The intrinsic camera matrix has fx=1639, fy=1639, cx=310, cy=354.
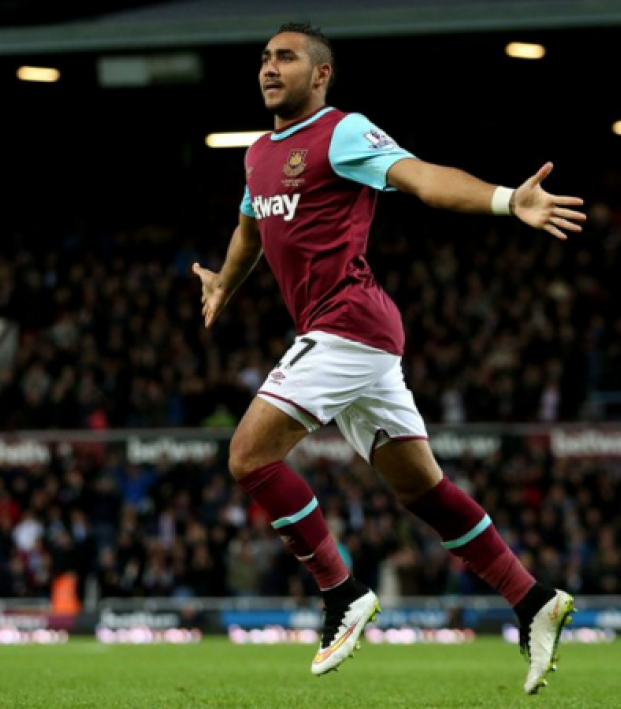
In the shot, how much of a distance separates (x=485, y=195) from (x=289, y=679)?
4466 millimetres

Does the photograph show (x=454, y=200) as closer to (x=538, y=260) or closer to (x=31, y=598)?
(x=31, y=598)

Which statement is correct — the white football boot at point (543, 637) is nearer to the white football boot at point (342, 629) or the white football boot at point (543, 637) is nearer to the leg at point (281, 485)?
the white football boot at point (342, 629)

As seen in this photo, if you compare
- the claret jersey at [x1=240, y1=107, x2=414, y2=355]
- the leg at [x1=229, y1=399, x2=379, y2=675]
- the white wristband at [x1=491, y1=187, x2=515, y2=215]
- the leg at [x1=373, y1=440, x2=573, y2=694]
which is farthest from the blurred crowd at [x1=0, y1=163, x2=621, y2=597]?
the white wristband at [x1=491, y1=187, x2=515, y2=215]

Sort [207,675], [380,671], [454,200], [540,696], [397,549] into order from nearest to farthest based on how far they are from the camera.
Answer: [454,200] < [540,696] < [207,675] < [380,671] < [397,549]

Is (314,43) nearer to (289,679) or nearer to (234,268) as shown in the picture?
(234,268)

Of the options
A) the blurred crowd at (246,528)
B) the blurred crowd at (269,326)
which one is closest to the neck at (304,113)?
the blurred crowd at (246,528)

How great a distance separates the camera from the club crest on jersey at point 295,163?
6504 millimetres

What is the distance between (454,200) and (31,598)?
15027mm

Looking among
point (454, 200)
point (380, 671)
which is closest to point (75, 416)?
point (380, 671)

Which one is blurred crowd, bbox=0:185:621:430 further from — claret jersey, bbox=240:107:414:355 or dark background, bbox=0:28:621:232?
claret jersey, bbox=240:107:414:355

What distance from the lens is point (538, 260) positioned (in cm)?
2394

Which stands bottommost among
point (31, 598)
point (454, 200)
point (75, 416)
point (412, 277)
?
point (31, 598)

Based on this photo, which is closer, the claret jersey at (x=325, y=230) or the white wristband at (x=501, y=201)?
the white wristband at (x=501, y=201)

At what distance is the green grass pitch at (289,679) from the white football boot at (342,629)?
43cm
